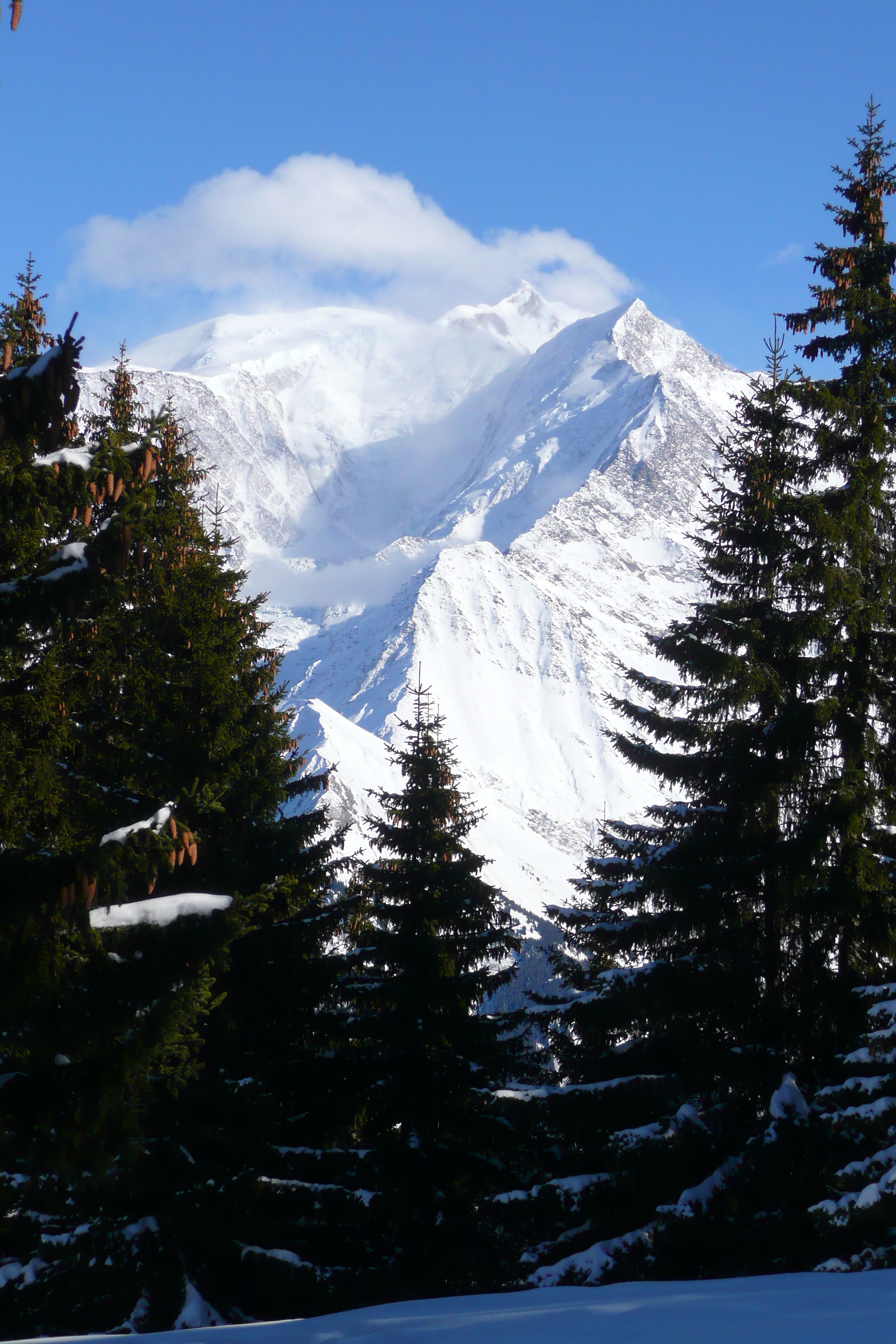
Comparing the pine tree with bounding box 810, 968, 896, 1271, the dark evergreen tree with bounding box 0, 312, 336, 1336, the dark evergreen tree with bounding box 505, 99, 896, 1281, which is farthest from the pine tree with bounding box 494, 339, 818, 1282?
the dark evergreen tree with bounding box 0, 312, 336, 1336

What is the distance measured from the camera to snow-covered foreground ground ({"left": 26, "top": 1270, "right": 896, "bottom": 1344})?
609cm

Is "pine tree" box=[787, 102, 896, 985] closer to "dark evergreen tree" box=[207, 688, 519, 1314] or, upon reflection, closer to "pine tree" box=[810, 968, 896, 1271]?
"pine tree" box=[810, 968, 896, 1271]

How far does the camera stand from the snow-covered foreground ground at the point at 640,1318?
609 centimetres

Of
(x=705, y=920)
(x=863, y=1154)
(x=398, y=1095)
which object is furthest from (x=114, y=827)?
(x=863, y=1154)

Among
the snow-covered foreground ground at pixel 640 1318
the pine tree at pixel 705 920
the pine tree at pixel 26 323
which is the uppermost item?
the pine tree at pixel 26 323

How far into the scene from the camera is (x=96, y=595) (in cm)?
995

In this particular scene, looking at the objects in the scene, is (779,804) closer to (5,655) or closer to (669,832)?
(669,832)

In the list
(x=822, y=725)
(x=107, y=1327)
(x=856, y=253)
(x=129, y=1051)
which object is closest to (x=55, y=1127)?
(x=129, y=1051)

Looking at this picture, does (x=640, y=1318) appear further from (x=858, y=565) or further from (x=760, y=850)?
(x=858, y=565)

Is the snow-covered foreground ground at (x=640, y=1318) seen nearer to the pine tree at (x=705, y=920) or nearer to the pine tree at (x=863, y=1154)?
the pine tree at (x=863, y=1154)

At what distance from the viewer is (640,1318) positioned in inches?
265

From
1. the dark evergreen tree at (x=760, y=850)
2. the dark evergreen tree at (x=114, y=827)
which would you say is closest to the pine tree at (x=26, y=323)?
the dark evergreen tree at (x=114, y=827)

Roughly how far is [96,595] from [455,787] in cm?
717

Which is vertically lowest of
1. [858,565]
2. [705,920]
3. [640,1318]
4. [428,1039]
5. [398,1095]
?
[640,1318]
